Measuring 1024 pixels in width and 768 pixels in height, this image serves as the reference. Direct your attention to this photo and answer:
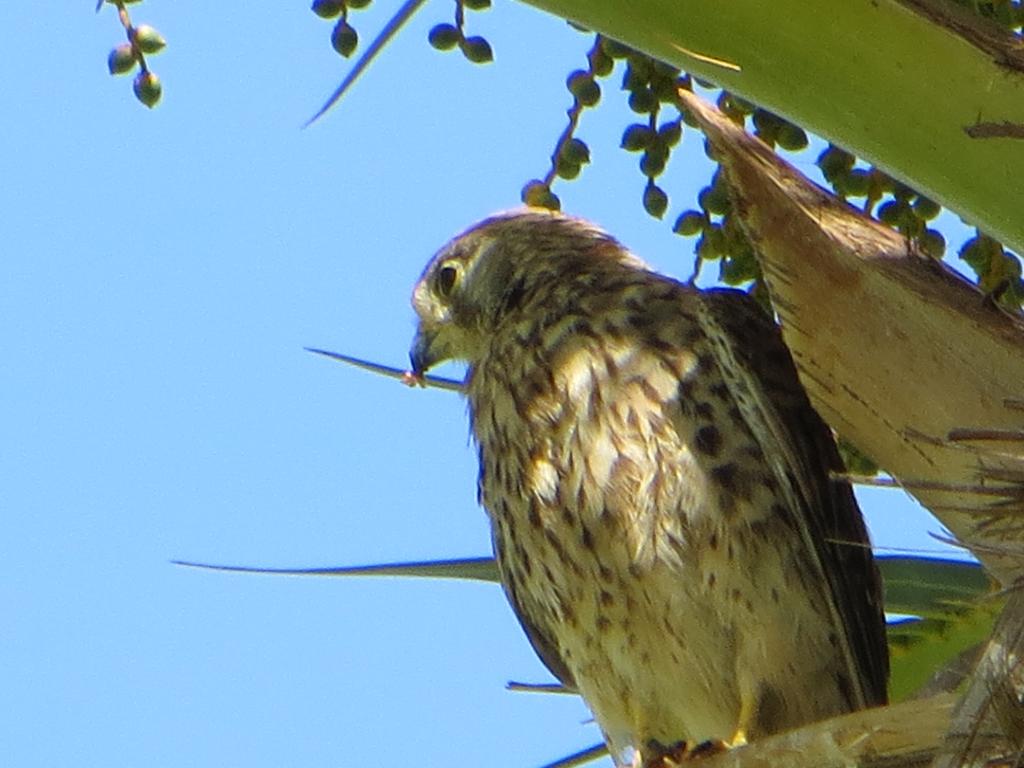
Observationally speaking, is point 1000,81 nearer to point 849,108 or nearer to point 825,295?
point 849,108

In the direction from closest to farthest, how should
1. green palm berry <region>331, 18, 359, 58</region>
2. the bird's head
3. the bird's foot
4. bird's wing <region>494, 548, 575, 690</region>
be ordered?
green palm berry <region>331, 18, 359, 58</region>
the bird's foot
bird's wing <region>494, 548, 575, 690</region>
the bird's head

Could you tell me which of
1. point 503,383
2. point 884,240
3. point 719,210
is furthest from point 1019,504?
point 503,383

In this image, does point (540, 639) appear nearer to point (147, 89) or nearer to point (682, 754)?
point (682, 754)

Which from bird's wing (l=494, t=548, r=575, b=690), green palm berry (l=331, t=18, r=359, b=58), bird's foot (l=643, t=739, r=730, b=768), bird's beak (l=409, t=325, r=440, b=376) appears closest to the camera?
green palm berry (l=331, t=18, r=359, b=58)

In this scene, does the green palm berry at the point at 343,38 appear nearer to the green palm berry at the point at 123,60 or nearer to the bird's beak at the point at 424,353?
the green palm berry at the point at 123,60

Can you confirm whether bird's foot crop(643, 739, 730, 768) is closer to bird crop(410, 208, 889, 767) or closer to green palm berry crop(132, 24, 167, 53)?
bird crop(410, 208, 889, 767)

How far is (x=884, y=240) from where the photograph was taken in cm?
230

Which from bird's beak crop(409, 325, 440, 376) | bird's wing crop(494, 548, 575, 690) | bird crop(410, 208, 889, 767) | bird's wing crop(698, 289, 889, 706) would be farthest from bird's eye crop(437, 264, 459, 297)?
bird's wing crop(698, 289, 889, 706)

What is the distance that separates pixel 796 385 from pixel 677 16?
1.36m

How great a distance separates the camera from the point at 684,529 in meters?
3.00

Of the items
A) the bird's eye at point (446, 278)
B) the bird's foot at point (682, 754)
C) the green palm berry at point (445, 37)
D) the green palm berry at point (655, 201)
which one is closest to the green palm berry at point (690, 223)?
the green palm berry at point (655, 201)

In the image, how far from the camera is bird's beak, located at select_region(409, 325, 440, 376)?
4.06 meters

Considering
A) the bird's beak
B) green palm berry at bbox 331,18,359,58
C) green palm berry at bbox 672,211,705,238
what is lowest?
the bird's beak

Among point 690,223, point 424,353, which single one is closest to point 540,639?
point 424,353
